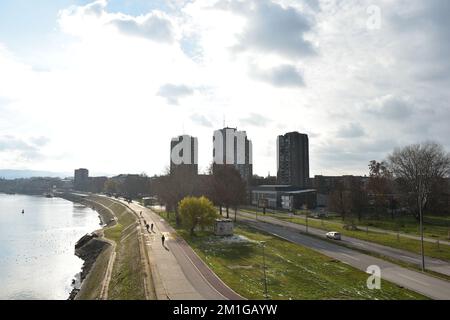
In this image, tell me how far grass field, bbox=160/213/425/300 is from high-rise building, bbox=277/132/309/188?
130 meters

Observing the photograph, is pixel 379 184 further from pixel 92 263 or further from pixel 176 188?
pixel 92 263

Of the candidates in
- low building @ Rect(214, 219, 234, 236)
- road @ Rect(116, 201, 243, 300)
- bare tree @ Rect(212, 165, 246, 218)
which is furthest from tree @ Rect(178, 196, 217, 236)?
bare tree @ Rect(212, 165, 246, 218)

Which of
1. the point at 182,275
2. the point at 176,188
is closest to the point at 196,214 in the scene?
the point at 182,275

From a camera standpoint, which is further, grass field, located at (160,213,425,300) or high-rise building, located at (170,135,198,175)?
high-rise building, located at (170,135,198,175)

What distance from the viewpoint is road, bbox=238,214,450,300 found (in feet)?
105

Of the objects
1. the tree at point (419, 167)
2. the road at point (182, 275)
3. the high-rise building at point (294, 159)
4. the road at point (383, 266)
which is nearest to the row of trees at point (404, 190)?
the tree at point (419, 167)

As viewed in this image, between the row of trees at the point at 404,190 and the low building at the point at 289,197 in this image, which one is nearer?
the row of trees at the point at 404,190

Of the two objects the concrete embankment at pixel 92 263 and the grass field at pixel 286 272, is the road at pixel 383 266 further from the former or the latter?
the concrete embankment at pixel 92 263

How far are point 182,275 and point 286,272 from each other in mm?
10387

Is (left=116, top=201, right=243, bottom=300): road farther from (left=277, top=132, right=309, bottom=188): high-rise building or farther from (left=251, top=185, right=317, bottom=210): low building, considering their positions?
(left=277, top=132, right=309, bottom=188): high-rise building

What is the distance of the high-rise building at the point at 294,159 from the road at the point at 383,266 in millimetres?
118952

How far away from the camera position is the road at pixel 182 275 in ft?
97.0

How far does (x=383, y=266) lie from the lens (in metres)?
40.3
